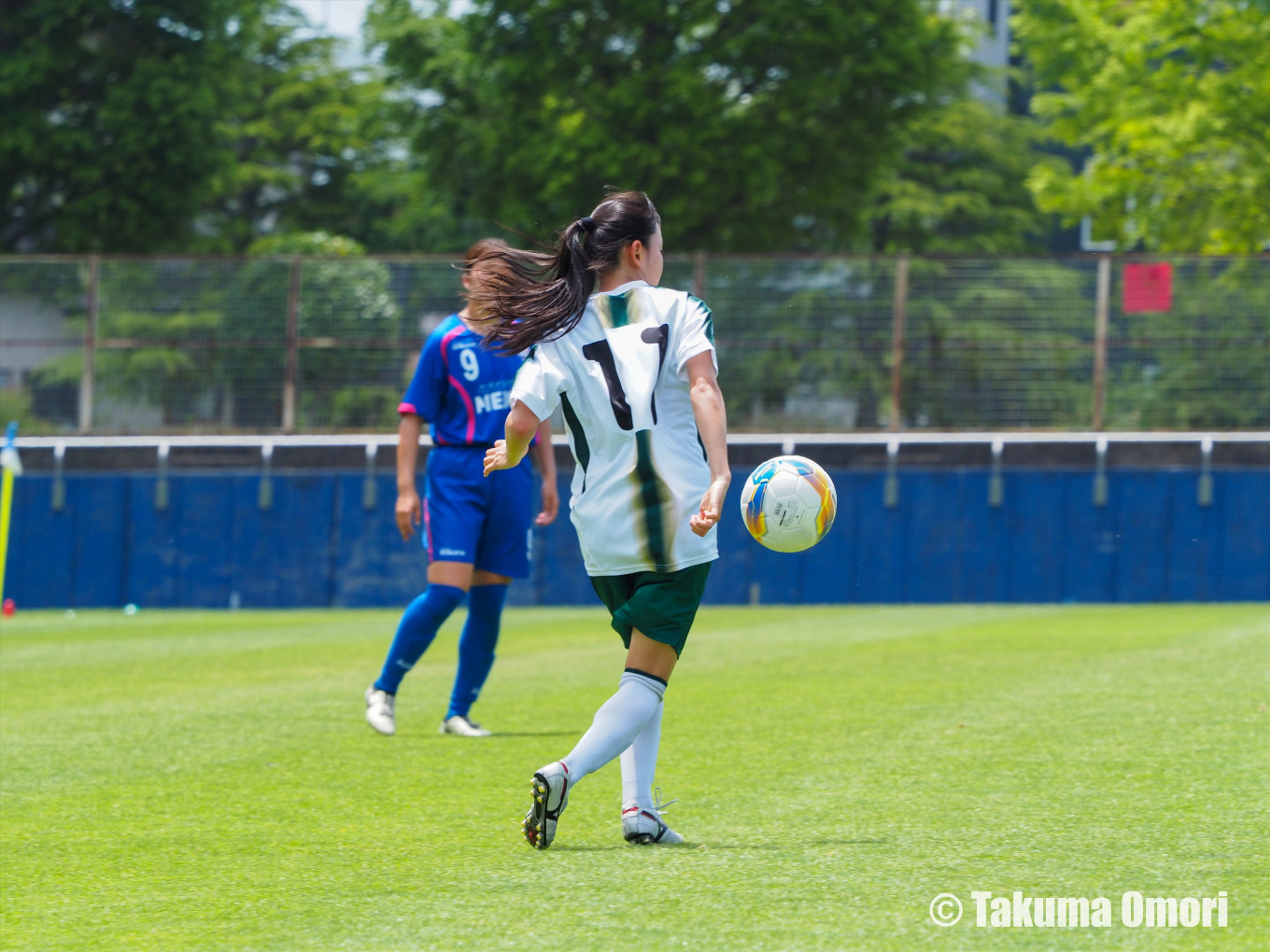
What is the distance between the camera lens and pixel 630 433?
14.9 ft

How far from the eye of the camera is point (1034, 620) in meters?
15.0

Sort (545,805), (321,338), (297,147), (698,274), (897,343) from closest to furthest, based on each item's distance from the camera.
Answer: (545,805)
(897,343)
(698,274)
(321,338)
(297,147)

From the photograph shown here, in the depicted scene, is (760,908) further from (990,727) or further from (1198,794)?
(990,727)

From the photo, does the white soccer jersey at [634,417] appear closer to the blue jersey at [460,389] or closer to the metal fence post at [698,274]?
the blue jersey at [460,389]

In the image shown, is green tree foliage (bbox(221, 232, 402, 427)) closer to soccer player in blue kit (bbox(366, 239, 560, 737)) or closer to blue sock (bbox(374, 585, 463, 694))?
soccer player in blue kit (bbox(366, 239, 560, 737))

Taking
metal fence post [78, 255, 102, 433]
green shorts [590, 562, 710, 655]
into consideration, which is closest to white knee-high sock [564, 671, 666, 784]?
green shorts [590, 562, 710, 655]

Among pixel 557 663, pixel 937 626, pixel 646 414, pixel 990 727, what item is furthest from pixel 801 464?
pixel 937 626

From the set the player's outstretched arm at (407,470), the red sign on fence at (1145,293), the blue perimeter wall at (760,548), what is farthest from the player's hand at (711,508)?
the red sign on fence at (1145,293)

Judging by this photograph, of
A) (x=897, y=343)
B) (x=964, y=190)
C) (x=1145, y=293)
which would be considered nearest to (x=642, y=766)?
(x=897, y=343)

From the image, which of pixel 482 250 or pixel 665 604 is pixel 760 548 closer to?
pixel 482 250

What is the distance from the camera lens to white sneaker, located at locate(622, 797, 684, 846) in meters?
4.44

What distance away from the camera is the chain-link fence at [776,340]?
19.5 meters

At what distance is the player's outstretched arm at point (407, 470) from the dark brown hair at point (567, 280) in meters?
2.58

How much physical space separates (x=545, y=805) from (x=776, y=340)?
1622 cm
